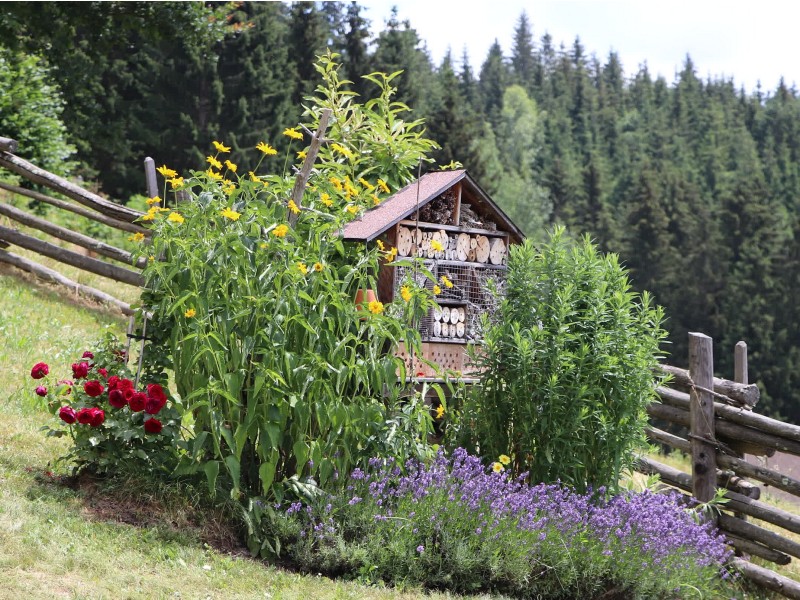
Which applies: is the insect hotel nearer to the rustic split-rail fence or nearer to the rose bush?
the rustic split-rail fence

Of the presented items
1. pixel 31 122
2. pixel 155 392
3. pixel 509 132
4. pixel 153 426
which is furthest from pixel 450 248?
pixel 509 132

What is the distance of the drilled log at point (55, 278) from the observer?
A: 1024cm

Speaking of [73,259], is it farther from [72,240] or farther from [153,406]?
[153,406]

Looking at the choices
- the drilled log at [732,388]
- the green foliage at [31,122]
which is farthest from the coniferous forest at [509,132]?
the drilled log at [732,388]

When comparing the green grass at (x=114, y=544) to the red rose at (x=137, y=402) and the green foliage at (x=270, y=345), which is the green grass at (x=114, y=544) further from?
the red rose at (x=137, y=402)

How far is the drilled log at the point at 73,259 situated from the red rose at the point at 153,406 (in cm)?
489

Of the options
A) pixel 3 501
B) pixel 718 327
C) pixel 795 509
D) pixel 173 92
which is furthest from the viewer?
pixel 718 327

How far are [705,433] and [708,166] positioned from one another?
63063 millimetres

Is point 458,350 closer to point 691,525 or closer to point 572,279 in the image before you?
point 572,279

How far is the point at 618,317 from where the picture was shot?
19.4 ft

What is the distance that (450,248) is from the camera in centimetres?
668

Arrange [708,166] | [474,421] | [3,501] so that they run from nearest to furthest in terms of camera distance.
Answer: [3,501], [474,421], [708,166]

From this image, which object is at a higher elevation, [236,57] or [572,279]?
[236,57]

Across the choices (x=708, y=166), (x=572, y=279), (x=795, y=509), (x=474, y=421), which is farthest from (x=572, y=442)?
(x=708, y=166)
